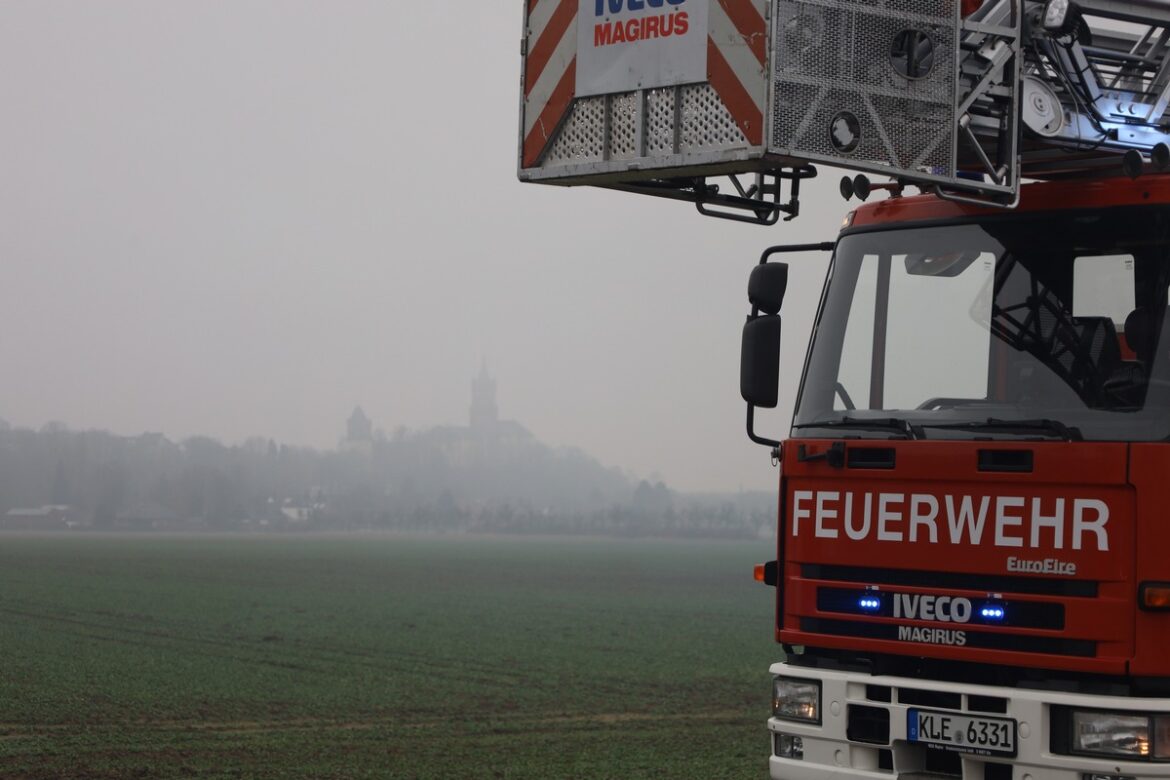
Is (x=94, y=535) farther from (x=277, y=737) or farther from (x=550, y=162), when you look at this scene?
(x=550, y=162)

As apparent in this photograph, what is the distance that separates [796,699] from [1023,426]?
5.32ft

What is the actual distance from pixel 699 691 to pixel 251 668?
21.5ft

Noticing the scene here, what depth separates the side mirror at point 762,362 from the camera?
737 centimetres

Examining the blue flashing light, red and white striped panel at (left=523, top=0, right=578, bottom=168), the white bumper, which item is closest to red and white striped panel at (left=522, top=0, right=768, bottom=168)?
red and white striped panel at (left=523, top=0, right=578, bottom=168)

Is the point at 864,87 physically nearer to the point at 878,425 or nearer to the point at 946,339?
the point at 946,339

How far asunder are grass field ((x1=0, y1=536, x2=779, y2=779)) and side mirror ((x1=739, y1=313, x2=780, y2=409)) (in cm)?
572

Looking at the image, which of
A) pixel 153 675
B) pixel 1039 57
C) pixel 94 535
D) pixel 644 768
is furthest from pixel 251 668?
pixel 94 535

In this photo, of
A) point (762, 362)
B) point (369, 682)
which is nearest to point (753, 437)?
point (762, 362)

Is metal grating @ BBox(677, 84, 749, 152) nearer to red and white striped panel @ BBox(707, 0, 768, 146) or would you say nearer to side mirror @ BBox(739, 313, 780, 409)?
red and white striped panel @ BBox(707, 0, 768, 146)

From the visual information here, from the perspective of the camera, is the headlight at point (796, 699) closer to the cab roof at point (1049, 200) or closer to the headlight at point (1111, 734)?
the headlight at point (1111, 734)

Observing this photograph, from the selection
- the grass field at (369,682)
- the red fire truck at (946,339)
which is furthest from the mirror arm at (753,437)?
the grass field at (369,682)

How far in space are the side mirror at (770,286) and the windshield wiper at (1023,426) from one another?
1014 mm

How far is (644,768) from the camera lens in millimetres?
12805

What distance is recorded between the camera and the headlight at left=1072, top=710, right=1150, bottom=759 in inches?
244
